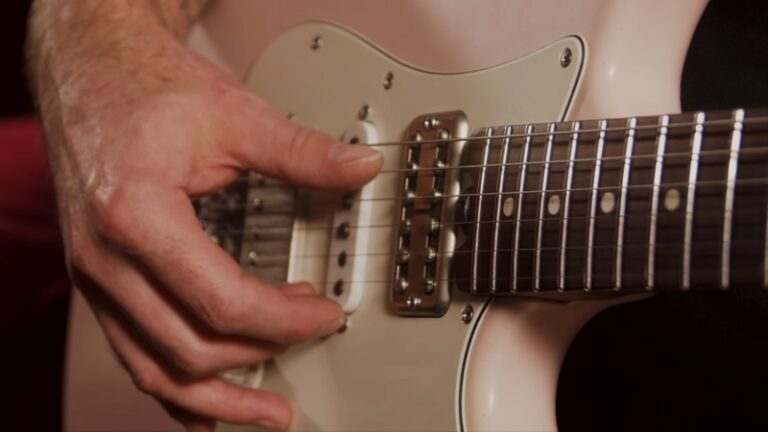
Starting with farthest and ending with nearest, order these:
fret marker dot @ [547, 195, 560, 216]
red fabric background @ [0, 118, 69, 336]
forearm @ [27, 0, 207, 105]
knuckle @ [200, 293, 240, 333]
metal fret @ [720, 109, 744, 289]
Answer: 1. red fabric background @ [0, 118, 69, 336]
2. forearm @ [27, 0, 207, 105]
3. knuckle @ [200, 293, 240, 333]
4. fret marker dot @ [547, 195, 560, 216]
5. metal fret @ [720, 109, 744, 289]

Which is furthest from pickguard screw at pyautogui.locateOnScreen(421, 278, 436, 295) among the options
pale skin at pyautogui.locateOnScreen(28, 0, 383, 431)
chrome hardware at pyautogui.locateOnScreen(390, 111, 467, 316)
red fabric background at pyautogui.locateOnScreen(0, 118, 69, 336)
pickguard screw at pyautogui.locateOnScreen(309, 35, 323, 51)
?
red fabric background at pyautogui.locateOnScreen(0, 118, 69, 336)

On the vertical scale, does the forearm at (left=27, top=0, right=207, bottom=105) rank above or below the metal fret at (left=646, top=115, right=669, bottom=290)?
above

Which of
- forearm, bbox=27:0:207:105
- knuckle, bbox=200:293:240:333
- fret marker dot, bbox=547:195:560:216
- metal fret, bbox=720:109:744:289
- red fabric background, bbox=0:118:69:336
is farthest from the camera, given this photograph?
red fabric background, bbox=0:118:69:336

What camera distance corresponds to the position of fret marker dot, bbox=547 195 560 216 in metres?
0.67

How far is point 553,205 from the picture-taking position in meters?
0.67

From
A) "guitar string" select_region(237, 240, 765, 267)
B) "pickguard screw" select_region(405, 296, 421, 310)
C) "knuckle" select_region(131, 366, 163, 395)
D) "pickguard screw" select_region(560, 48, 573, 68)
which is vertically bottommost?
"knuckle" select_region(131, 366, 163, 395)

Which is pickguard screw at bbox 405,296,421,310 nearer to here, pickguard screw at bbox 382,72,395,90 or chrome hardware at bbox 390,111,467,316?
chrome hardware at bbox 390,111,467,316

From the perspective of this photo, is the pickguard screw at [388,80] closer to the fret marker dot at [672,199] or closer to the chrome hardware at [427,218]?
the chrome hardware at [427,218]

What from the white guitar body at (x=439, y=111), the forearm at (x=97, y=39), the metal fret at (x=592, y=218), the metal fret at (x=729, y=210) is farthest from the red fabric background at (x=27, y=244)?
the metal fret at (x=729, y=210)

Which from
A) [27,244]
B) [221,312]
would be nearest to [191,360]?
[221,312]

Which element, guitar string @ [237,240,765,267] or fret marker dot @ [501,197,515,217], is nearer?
guitar string @ [237,240,765,267]

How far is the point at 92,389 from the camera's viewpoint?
3.45 feet

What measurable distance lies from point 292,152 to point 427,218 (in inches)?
5.4

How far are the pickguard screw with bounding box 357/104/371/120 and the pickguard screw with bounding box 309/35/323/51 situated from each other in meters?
0.11
